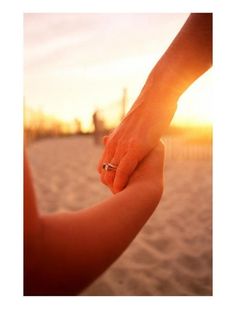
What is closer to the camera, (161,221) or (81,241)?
(81,241)

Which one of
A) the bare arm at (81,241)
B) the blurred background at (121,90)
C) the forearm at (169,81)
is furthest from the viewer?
the blurred background at (121,90)

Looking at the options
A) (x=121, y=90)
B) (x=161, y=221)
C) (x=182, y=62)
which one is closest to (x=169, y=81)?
(x=182, y=62)

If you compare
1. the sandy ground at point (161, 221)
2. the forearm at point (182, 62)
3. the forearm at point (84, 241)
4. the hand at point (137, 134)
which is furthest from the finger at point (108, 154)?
the sandy ground at point (161, 221)

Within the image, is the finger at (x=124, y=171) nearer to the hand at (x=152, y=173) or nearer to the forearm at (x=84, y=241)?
the hand at (x=152, y=173)

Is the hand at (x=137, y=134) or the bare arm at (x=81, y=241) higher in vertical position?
the hand at (x=137, y=134)

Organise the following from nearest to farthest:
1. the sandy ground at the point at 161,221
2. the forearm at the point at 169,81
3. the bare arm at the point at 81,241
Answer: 1. the bare arm at the point at 81,241
2. the forearm at the point at 169,81
3. the sandy ground at the point at 161,221

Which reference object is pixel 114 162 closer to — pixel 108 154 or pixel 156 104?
pixel 108 154

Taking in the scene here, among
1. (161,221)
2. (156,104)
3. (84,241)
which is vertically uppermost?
(156,104)
